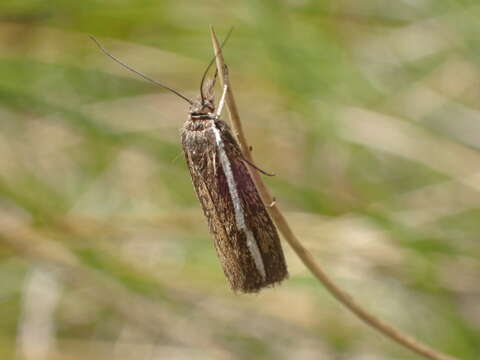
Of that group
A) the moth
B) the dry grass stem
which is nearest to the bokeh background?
the moth

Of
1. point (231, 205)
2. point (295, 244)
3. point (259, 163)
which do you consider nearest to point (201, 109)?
point (231, 205)

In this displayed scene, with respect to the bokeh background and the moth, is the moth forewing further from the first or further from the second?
the bokeh background

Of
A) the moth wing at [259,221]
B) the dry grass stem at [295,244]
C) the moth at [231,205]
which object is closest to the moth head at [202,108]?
the moth at [231,205]

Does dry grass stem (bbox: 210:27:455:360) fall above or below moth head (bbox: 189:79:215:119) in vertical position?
below

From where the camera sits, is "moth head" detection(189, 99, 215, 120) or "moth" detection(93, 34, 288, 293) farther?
"moth head" detection(189, 99, 215, 120)

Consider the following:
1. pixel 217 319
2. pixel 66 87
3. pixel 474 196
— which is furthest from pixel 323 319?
pixel 66 87

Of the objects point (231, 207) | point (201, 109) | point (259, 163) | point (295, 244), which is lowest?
point (295, 244)

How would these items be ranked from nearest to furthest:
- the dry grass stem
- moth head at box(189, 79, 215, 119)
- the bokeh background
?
the dry grass stem, moth head at box(189, 79, 215, 119), the bokeh background

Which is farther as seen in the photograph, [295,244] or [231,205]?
[231,205]

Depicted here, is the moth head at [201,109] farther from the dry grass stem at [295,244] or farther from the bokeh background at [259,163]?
the bokeh background at [259,163]

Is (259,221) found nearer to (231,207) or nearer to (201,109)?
(231,207)
